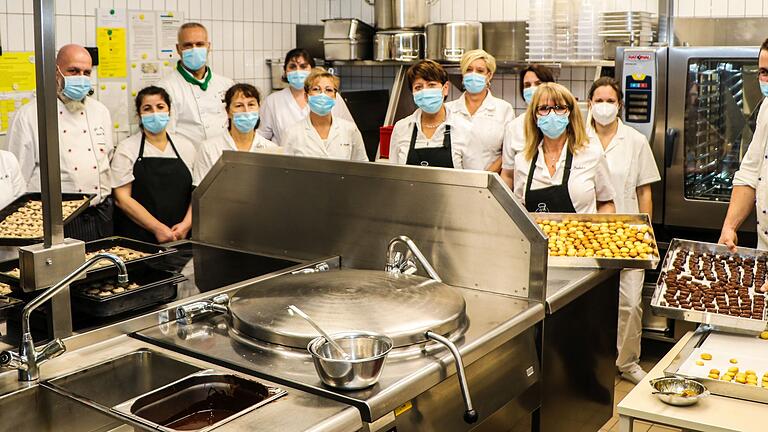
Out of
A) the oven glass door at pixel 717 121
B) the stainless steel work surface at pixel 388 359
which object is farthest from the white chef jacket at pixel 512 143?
the stainless steel work surface at pixel 388 359

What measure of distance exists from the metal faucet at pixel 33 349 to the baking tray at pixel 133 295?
24 cm

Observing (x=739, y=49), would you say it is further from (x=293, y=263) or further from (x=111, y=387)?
(x=111, y=387)

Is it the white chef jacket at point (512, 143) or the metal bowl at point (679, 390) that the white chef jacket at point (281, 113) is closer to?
the white chef jacket at point (512, 143)

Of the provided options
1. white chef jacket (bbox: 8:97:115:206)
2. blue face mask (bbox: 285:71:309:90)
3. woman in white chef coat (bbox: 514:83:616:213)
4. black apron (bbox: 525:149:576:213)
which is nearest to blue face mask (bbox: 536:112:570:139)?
woman in white chef coat (bbox: 514:83:616:213)

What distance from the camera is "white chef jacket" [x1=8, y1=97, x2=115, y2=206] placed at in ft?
14.1

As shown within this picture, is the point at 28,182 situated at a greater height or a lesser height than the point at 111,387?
greater

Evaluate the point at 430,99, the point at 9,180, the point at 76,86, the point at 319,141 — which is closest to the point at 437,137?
the point at 430,99

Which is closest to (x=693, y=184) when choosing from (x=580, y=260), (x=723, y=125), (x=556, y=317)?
(x=723, y=125)

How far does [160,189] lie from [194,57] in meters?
1.01

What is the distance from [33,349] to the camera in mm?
1959

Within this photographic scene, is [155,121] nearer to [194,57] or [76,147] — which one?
[76,147]

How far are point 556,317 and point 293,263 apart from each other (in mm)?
891

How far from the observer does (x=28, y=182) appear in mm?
4297

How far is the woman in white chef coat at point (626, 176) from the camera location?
4.49 m
